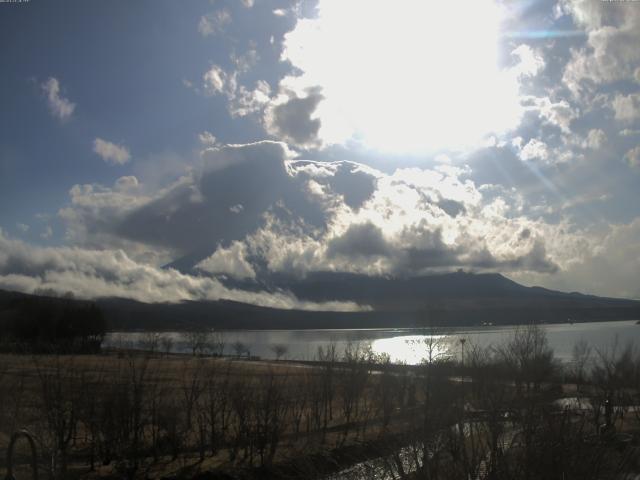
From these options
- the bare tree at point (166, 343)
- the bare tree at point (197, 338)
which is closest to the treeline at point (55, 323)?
the bare tree at point (166, 343)

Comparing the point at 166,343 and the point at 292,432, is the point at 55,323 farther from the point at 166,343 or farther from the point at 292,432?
the point at 292,432

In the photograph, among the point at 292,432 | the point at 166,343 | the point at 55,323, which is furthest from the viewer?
the point at 55,323

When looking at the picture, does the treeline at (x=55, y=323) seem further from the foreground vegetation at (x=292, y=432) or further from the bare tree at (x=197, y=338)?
the foreground vegetation at (x=292, y=432)

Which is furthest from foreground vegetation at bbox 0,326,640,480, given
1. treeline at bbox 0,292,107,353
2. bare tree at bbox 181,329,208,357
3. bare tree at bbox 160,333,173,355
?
treeline at bbox 0,292,107,353

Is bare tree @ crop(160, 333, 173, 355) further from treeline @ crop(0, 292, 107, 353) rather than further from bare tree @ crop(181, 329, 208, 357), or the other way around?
treeline @ crop(0, 292, 107, 353)

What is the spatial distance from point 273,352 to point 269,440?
13993 cm

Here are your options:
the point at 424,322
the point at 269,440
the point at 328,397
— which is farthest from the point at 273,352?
the point at 269,440

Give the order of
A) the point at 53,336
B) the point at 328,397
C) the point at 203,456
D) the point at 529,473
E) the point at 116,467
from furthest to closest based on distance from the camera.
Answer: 1. the point at 53,336
2. the point at 328,397
3. the point at 203,456
4. the point at 116,467
5. the point at 529,473

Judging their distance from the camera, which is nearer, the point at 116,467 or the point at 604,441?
the point at 604,441

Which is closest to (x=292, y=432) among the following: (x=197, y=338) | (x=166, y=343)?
(x=166, y=343)

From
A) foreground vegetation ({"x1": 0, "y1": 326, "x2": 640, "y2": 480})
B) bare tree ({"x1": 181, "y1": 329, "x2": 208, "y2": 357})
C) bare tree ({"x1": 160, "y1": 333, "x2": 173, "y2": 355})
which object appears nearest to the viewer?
foreground vegetation ({"x1": 0, "y1": 326, "x2": 640, "y2": 480})

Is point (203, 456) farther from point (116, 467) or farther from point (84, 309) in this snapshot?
point (84, 309)

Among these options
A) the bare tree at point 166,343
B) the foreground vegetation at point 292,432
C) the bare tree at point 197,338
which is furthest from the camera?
the bare tree at point 197,338

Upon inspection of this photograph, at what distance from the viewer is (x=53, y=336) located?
124500 mm
